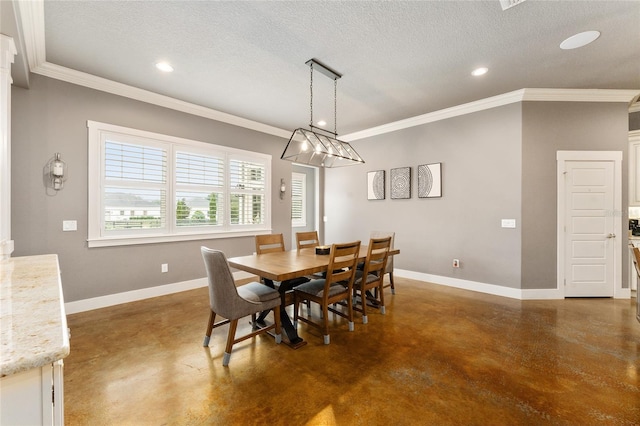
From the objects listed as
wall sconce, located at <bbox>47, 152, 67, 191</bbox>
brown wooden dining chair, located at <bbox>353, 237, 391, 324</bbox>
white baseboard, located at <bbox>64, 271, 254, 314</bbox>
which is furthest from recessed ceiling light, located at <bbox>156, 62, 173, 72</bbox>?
brown wooden dining chair, located at <bbox>353, 237, 391, 324</bbox>

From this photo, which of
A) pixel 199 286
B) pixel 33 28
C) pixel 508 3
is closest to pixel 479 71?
pixel 508 3

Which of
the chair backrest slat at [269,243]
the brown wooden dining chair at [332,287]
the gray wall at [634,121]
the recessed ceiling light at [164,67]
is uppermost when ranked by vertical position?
the recessed ceiling light at [164,67]

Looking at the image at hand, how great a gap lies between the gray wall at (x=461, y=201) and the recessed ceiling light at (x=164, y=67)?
3786 mm

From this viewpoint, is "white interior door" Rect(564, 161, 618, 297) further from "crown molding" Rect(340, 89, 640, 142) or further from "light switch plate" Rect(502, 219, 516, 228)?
"crown molding" Rect(340, 89, 640, 142)

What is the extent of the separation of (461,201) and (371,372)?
334 cm

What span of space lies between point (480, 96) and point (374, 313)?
3469 mm

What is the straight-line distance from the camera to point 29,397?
700 millimetres

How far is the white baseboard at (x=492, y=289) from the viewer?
154 inches

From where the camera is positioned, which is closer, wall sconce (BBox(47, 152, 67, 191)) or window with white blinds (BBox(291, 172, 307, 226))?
wall sconce (BBox(47, 152, 67, 191))

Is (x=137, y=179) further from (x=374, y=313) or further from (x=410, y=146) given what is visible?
(x=410, y=146)

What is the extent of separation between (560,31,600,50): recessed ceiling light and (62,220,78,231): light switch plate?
5.74 m

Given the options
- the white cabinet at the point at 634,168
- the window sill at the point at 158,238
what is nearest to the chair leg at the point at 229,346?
the window sill at the point at 158,238

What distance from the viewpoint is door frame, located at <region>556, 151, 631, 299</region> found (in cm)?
385

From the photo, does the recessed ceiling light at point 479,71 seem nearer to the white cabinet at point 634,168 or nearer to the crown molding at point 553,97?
the crown molding at point 553,97
